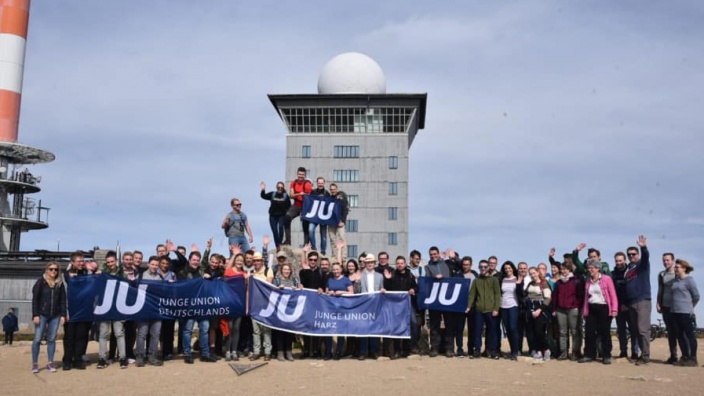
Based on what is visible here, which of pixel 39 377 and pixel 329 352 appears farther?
pixel 329 352

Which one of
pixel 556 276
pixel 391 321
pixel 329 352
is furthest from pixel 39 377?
pixel 556 276

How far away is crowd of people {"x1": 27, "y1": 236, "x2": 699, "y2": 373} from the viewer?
1403 centimetres

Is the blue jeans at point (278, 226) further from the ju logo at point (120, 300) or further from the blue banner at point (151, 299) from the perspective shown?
the ju logo at point (120, 300)

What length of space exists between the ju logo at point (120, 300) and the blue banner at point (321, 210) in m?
6.84

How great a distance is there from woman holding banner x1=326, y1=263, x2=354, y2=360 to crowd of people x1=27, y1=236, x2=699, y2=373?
0.02m

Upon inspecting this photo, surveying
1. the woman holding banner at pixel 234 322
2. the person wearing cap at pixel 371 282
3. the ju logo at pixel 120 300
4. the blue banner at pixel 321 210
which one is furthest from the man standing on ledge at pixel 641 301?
the ju logo at pixel 120 300

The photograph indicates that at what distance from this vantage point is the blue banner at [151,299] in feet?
44.5

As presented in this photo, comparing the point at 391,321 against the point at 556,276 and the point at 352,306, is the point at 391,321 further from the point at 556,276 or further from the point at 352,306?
the point at 556,276

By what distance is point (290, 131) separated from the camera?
8069 centimetres

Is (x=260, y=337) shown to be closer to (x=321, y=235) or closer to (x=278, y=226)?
(x=278, y=226)

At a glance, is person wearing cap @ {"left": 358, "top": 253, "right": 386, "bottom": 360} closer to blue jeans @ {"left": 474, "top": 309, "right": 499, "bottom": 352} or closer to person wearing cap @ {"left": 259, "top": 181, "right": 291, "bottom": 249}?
blue jeans @ {"left": 474, "top": 309, "right": 499, "bottom": 352}

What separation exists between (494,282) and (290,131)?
221 feet

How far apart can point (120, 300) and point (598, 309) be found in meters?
9.57

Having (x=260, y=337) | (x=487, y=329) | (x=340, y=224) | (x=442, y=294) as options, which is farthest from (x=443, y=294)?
(x=340, y=224)
